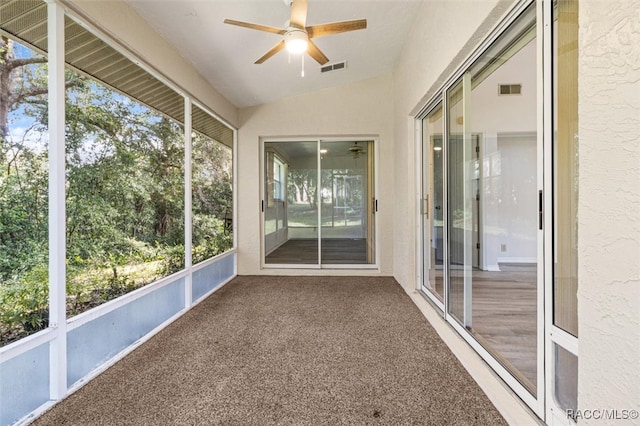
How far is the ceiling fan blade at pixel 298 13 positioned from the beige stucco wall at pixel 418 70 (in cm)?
116

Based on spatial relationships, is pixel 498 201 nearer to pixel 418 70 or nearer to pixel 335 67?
pixel 418 70

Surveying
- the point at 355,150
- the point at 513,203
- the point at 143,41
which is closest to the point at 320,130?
the point at 355,150

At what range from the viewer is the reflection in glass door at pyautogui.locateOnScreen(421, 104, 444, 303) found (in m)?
2.99

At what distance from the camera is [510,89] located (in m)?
2.05

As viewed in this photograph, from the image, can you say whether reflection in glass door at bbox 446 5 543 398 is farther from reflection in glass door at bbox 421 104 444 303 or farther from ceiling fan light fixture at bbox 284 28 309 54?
ceiling fan light fixture at bbox 284 28 309 54

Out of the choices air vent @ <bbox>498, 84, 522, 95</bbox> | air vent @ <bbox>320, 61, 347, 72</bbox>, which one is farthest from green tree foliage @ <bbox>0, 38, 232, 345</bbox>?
air vent @ <bbox>498, 84, 522, 95</bbox>

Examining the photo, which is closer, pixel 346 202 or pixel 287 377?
pixel 287 377

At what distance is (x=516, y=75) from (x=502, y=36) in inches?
10.5

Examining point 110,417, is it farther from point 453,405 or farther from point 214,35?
point 214,35

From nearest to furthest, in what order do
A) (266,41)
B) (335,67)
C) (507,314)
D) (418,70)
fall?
(507,314), (266,41), (418,70), (335,67)

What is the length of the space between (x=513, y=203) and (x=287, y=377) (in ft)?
6.60

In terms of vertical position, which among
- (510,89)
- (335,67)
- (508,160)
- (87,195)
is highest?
(335,67)
